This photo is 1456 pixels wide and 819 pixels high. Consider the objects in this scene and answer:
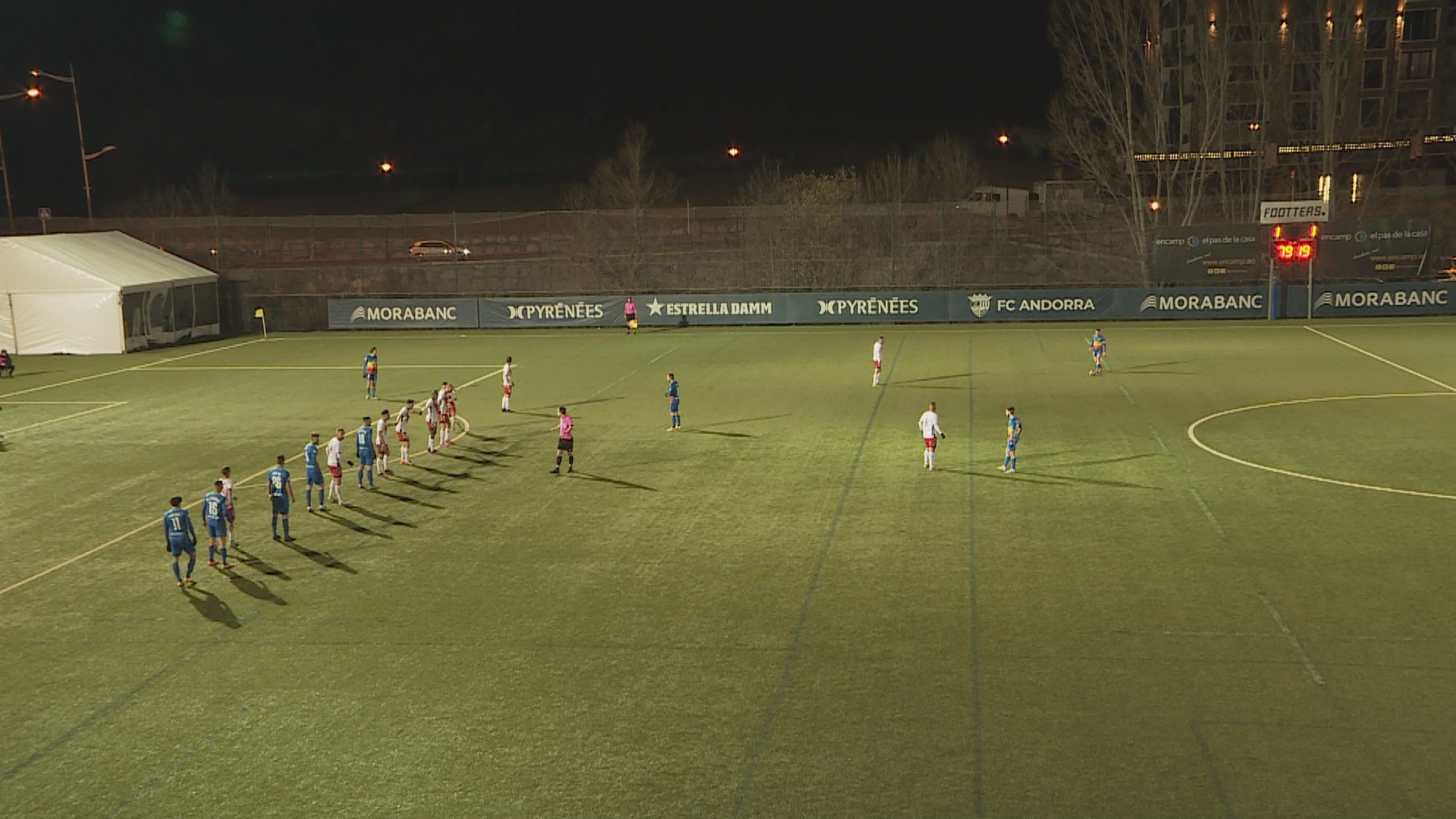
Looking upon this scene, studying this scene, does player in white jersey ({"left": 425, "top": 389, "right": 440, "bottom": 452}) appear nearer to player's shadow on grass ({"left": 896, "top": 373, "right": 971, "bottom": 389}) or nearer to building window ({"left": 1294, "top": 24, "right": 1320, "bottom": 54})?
player's shadow on grass ({"left": 896, "top": 373, "right": 971, "bottom": 389})

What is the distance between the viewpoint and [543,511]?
2120 centimetres

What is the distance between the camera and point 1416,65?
95.9m

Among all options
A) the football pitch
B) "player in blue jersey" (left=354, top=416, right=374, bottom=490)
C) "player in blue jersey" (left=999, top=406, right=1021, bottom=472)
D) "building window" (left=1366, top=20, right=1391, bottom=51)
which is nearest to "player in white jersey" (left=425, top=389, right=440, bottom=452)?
the football pitch

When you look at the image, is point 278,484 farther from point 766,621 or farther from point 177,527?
point 766,621

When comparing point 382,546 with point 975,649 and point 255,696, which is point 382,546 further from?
point 975,649

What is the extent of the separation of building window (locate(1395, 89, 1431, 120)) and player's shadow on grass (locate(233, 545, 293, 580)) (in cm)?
9343

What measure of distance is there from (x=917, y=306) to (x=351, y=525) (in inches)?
1513

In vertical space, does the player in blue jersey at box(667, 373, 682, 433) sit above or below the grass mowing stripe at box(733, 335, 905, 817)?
above

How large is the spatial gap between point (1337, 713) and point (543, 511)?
13657 mm

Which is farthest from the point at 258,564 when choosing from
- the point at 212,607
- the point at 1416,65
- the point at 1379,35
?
the point at 1416,65

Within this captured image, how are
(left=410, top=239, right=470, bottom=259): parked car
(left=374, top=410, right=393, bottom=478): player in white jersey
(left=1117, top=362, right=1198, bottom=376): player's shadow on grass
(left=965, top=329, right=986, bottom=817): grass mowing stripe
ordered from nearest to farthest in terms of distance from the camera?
(left=965, top=329, right=986, bottom=817): grass mowing stripe → (left=374, top=410, right=393, bottom=478): player in white jersey → (left=1117, top=362, right=1198, bottom=376): player's shadow on grass → (left=410, top=239, right=470, bottom=259): parked car

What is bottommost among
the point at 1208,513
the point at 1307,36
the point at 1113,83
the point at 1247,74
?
the point at 1208,513

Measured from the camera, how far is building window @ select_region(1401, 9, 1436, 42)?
94375 millimetres

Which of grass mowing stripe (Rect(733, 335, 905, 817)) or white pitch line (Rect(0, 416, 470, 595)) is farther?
white pitch line (Rect(0, 416, 470, 595))
